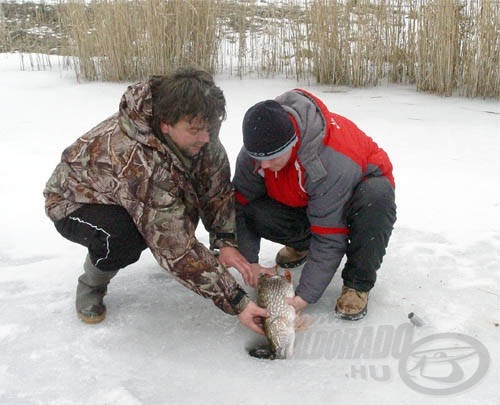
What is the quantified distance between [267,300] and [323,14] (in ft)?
13.8

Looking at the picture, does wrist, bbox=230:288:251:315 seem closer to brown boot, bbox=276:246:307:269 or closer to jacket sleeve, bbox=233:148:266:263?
jacket sleeve, bbox=233:148:266:263

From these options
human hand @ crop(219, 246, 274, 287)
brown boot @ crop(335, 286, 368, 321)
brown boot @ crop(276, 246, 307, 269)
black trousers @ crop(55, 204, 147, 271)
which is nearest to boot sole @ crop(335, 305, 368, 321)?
brown boot @ crop(335, 286, 368, 321)

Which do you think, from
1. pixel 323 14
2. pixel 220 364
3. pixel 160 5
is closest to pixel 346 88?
pixel 323 14

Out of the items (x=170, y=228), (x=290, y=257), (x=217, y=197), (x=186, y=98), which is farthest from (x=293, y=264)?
(x=186, y=98)

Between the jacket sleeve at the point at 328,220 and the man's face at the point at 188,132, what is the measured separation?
1.45 ft

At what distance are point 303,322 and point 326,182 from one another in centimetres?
55

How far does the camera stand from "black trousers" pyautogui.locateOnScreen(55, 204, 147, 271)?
203 centimetres

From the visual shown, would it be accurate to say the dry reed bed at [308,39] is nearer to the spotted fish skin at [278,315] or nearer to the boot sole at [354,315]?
the boot sole at [354,315]

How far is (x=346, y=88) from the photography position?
19.6 ft

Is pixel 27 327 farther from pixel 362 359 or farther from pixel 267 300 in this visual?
pixel 362 359

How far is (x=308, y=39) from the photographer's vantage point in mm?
5734
